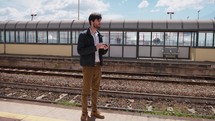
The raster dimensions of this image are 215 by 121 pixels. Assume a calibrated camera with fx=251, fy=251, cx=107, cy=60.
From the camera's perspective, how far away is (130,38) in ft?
61.8

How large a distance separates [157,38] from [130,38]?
1.99 m

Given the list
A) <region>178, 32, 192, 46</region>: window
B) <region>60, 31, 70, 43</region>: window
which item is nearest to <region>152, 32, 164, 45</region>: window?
<region>178, 32, 192, 46</region>: window

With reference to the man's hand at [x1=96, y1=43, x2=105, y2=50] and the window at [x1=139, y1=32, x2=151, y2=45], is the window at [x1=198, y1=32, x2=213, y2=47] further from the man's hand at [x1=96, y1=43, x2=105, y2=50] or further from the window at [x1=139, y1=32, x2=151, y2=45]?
the man's hand at [x1=96, y1=43, x2=105, y2=50]

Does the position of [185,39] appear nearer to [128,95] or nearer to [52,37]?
[52,37]

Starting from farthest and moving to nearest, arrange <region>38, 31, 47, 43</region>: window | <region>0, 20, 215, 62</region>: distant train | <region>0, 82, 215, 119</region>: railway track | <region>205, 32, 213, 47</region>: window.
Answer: <region>38, 31, 47, 43</region>: window
<region>0, 20, 215, 62</region>: distant train
<region>205, 32, 213, 47</region>: window
<region>0, 82, 215, 119</region>: railway track

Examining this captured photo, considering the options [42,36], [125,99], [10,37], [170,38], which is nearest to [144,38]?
[170,38]

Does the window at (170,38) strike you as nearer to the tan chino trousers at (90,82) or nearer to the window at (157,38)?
the window at (157,38)

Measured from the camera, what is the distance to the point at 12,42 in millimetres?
22406

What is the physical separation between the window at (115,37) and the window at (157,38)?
8.01 feet

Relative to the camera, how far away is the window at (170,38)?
1795 cm

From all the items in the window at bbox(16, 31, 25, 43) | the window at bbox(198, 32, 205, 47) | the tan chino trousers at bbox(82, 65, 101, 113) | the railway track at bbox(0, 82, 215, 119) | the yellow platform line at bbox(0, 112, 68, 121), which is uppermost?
the window at bbox(16, 31, 25, 43)

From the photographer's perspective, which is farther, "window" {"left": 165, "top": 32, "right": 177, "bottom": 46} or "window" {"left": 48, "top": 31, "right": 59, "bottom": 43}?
"window" {"left": 48, "top": 31, "right": 59, "bottom": 43}

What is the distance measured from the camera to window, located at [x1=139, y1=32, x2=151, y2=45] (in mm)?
18453

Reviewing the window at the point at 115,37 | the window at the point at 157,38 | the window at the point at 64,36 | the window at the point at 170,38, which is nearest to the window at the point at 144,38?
the window at the point at 157,38
